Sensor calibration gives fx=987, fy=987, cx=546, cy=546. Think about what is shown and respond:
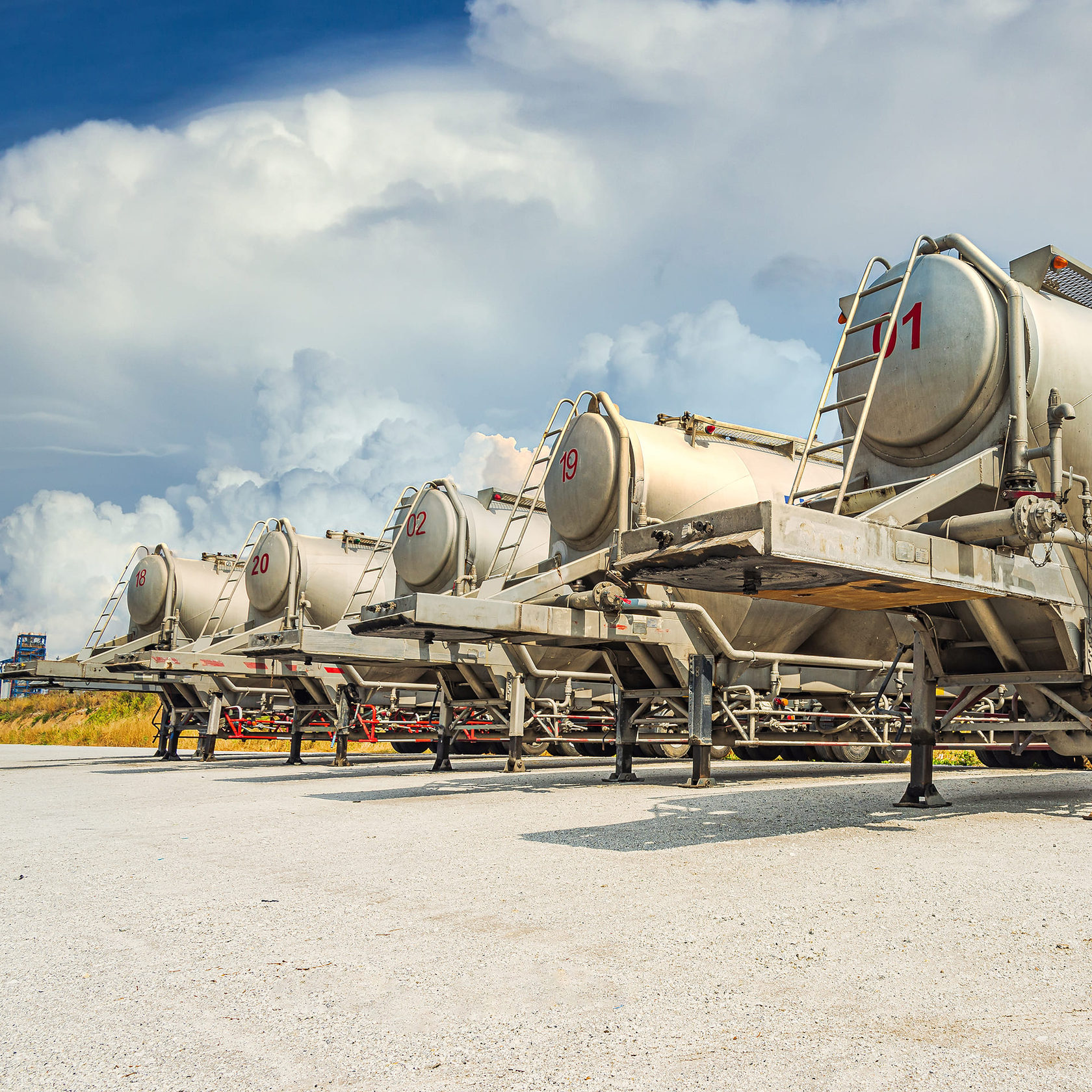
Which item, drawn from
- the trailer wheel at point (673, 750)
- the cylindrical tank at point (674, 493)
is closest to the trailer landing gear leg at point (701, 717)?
the cylindrical tank at point (674, 493)

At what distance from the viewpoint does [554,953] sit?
11.7 feet

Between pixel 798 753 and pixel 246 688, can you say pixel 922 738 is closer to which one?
pixel 798 753

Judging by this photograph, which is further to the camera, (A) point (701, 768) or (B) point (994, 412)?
(A) point (701, 768)

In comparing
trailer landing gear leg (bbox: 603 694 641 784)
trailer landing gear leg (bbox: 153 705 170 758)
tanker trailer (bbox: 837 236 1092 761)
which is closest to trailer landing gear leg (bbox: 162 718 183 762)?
trailer landing gear leg (bbox: 153 705 170 758)

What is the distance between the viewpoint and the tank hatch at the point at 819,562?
538 centimetres

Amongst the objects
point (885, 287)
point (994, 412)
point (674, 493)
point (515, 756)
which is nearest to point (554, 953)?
point (994, 412)

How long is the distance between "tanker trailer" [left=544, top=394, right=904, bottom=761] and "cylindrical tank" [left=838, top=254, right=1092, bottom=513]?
2.94 metres

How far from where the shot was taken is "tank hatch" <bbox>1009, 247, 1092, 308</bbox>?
7.57 m

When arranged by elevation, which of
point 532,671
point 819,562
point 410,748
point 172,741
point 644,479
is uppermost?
point 644,479

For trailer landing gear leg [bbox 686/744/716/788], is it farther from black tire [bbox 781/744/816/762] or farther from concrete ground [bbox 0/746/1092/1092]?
black tire [bbox 781/744/816/762]

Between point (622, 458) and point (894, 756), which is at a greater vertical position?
point (622, 458)

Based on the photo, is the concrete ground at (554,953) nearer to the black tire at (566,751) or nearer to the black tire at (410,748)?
the black tire at (566,751)

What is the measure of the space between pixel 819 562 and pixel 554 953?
110 inches

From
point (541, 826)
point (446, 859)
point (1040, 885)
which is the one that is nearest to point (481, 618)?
point (541, 826)
